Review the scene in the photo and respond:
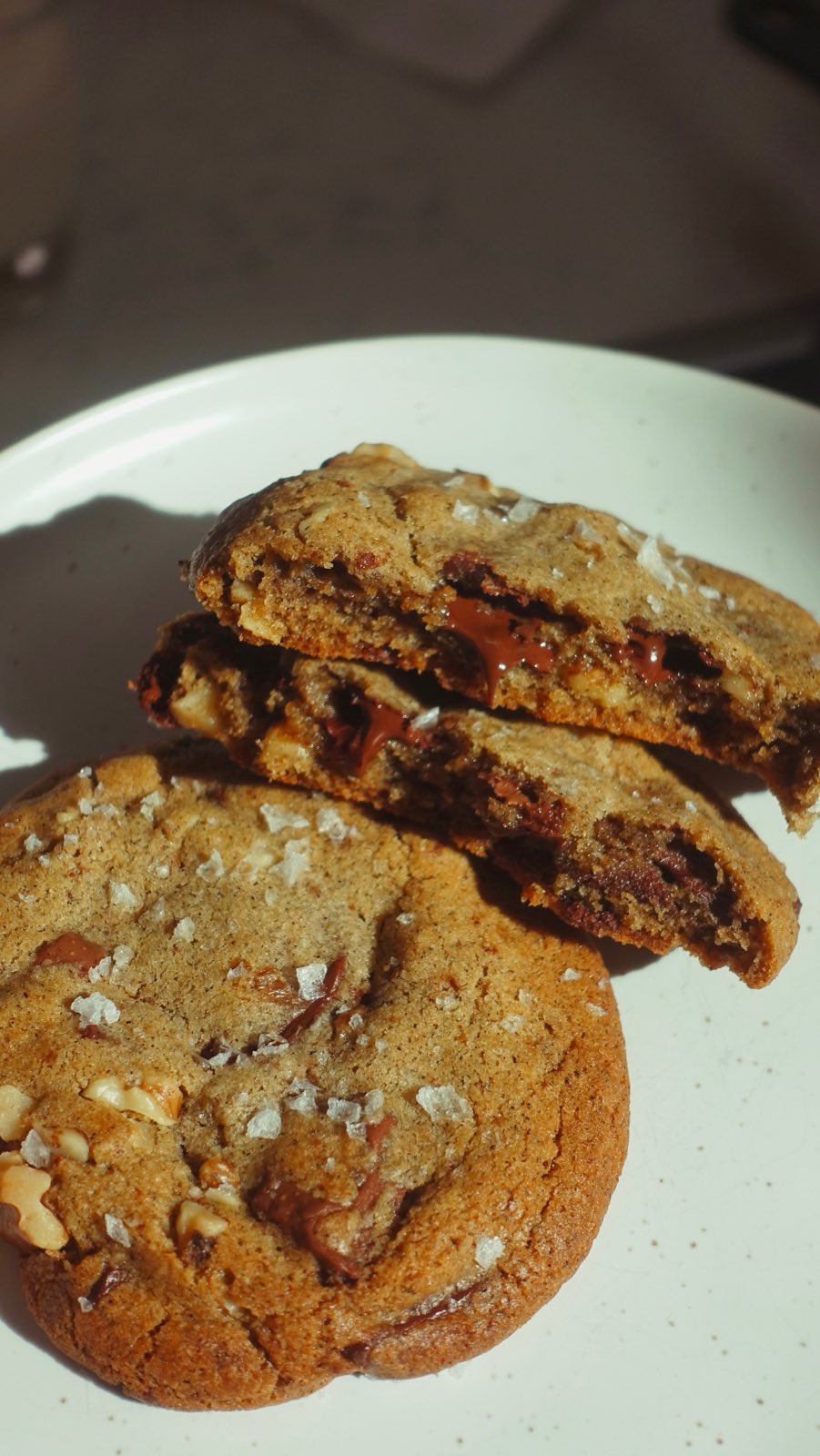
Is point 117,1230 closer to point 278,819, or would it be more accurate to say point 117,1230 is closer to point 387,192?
point 278,819

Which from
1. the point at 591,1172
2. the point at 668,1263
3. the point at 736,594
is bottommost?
the point at 668,1263

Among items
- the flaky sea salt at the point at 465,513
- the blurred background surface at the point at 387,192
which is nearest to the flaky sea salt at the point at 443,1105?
the flaky sea salt at the point at 465,513

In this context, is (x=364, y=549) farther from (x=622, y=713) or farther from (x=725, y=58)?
(x=725, y=58)

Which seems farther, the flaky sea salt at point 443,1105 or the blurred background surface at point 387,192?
the blurred background surface at point 387,192

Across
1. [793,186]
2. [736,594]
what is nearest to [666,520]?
[736,594]

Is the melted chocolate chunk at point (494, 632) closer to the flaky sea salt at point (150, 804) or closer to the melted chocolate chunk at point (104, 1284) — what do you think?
the flaky sea salt at point (150, 804)

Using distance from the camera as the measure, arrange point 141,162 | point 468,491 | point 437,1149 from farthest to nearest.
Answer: point 141,162
point 468,491
point 437,1149

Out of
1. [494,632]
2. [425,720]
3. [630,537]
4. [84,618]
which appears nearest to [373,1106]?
[425,720]

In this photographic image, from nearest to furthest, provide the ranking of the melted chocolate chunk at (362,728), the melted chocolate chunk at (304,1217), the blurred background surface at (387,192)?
the melted chocolate chunk at (304,1217)
the melted chocolate chunk at (362,728)
the blurred background surface at (387,192)
